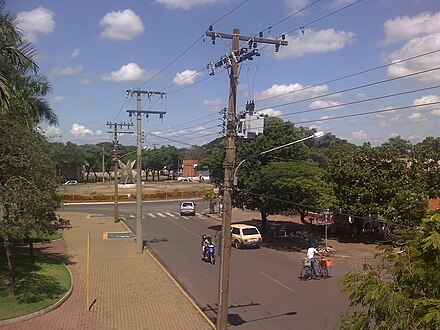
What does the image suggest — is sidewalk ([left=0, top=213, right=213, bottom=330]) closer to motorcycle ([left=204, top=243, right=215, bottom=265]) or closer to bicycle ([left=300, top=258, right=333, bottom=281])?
motorcycle ([left=204, top=243, right=215, bottom=265])

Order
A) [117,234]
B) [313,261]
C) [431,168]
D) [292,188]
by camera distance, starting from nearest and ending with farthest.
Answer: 1. [313,261]
2. [292,188]
3. [431,168]
4. [117,234]

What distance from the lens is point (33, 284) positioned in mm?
19906

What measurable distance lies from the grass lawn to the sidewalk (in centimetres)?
55

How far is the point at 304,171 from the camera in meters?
30.7

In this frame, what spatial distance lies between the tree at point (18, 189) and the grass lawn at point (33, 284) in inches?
31.3

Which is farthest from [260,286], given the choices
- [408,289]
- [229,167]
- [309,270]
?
[408,289]

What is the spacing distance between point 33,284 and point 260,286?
30.3ft

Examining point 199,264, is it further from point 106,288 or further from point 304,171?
point 304,171

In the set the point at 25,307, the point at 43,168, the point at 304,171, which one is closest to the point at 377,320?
the point at 25,307

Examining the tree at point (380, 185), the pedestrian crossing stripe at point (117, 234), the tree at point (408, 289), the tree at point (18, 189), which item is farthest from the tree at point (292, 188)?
the tree at point (408, 289)

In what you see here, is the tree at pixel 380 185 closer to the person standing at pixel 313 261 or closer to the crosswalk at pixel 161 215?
the person standing at pixel 313 261

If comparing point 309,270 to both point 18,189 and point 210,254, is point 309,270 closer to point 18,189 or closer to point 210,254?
point 210,254

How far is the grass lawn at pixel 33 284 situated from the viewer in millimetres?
16858

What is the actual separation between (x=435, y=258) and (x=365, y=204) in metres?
24.2
